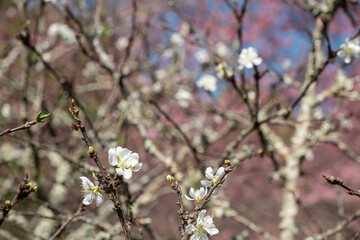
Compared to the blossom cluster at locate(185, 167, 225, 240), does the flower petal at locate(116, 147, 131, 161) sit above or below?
above

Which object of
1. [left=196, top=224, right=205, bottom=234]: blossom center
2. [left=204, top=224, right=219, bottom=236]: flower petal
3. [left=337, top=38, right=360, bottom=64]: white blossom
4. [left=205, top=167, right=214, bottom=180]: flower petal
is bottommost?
[left=204, top=224, right=219, bottom=236]: flower petal

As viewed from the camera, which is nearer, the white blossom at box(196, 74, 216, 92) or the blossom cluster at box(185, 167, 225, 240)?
the blossom cluster at box(185, 167, 225, 240)

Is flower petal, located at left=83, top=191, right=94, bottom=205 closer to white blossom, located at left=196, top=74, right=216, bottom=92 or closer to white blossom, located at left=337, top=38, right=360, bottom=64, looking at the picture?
white blossom, located at left=337, top=38, right=360, bottom=64

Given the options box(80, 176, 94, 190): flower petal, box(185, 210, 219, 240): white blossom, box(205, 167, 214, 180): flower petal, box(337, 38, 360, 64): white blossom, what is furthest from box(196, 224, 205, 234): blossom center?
box(337, 38, 360, 64): white blossom

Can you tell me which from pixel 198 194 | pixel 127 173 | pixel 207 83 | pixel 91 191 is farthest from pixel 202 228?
pixel 207 83

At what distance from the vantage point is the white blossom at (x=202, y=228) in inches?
40.0

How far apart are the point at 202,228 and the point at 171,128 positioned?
2341 mm

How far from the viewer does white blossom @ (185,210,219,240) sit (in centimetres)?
102

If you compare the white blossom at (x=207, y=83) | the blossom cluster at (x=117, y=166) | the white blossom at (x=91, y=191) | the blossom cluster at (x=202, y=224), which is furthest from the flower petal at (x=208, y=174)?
the white blossom at (x=207, y=83)

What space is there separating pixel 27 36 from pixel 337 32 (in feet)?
34.3

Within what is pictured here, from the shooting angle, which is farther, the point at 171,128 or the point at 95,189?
the point at 171,128

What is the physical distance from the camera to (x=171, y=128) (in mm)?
3387

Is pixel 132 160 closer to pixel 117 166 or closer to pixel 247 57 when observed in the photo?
pixel 117 166

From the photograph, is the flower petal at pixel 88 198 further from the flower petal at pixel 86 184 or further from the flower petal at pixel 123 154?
the flower petal at pixel 123 154
